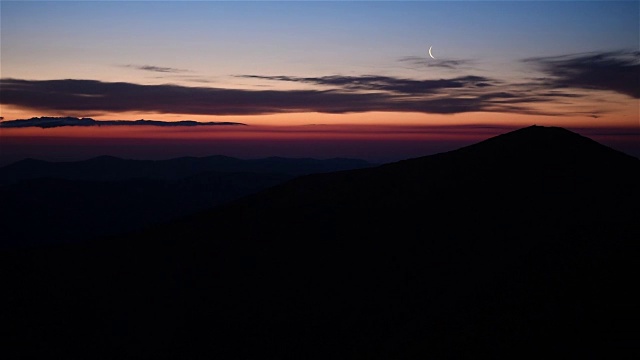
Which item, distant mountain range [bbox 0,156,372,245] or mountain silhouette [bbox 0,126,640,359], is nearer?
mountain silhouette [bbox 0,126,640,359]

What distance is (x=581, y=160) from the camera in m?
26.0

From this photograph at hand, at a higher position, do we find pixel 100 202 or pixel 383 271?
pixel 383 271

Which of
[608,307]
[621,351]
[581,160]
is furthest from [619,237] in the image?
[581,160]

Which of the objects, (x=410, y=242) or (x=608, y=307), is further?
(x=410, y=242)

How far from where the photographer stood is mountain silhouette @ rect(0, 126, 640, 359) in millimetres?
12734

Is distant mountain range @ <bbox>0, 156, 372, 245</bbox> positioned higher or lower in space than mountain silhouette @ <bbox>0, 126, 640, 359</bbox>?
lower

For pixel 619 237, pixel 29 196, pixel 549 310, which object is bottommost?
pixel 29 196

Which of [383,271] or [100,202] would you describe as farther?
[100,202]

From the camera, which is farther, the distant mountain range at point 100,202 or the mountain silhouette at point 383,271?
the distant mountain range at point 100,202

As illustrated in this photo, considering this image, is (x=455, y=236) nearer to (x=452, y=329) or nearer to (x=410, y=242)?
(x=410, y=242)

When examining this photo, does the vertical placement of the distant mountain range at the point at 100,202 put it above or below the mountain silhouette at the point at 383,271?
below

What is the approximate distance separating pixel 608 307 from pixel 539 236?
22.3 feet

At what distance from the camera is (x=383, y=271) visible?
20.0 metres

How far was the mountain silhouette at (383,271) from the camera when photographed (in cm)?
1273
